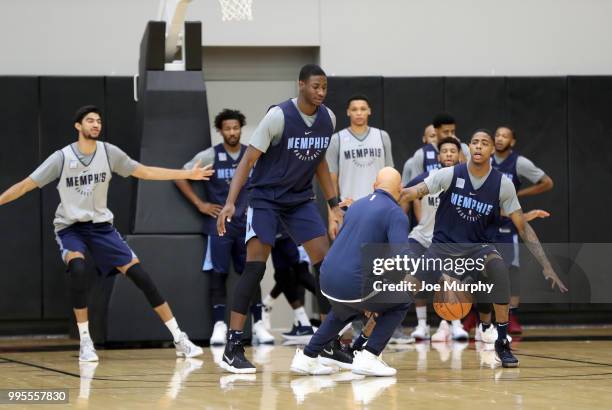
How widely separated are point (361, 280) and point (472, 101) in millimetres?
6237

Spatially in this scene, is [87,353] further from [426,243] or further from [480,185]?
[426,243]

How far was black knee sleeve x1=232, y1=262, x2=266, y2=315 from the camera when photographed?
24.5 feet

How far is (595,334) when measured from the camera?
11.4 m

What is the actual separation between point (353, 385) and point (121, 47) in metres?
6.86

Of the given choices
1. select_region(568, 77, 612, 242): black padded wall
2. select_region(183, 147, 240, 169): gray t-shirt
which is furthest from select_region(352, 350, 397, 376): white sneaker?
select_region(568, 77, 612, 242): black padded wall

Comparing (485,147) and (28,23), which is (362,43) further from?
(485,147)

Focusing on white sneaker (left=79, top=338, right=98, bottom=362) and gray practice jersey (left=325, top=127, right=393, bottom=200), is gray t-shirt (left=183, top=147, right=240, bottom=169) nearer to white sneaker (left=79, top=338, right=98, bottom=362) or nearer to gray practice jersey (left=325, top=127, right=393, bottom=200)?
gray practice jersey (left=325, top=127, right=393, bottom=200)

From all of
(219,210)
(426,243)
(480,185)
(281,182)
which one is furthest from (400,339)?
(281,182)

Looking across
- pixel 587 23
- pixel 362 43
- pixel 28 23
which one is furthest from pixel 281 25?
pixel 587 23

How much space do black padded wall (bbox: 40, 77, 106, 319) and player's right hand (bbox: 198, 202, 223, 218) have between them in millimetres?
2424

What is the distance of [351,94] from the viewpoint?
12.7m

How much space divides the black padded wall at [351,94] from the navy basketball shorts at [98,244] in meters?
4.21

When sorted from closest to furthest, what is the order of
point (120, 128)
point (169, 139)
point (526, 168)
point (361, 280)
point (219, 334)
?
A: point (361, 280) < point (219, 334) < point (169, 139) < point (526, 168) < point (120, 128)

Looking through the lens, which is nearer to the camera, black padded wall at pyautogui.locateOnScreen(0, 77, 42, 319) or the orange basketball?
the orange basketball
